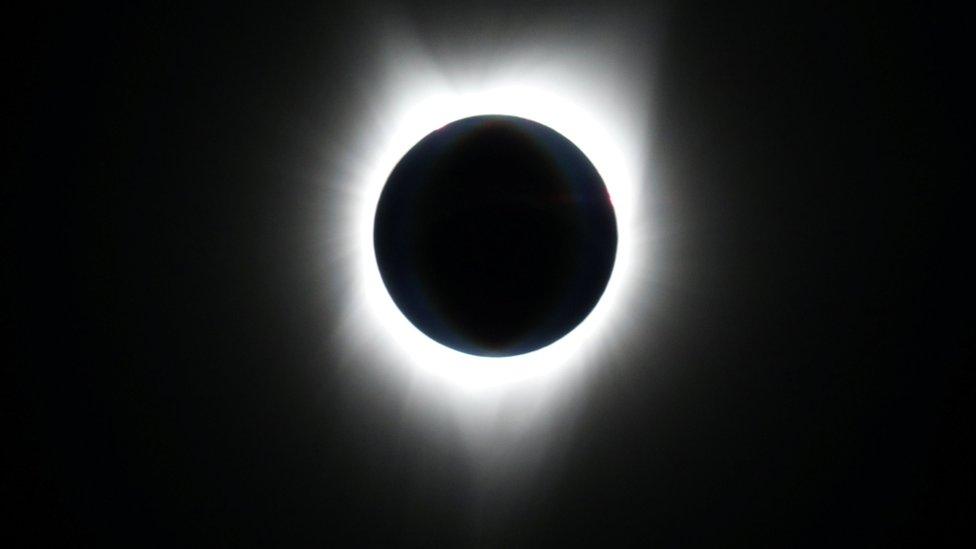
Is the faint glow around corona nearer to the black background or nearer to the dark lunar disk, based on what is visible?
the black background

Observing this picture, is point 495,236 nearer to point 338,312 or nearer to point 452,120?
point 452,120

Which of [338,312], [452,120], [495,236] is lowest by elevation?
[495,236]

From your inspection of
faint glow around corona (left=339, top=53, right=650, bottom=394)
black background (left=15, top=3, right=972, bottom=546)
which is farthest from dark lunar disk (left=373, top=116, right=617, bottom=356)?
black background (left=15, top=3, right=972, bottom=546)

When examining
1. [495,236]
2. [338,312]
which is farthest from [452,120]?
[338,312]

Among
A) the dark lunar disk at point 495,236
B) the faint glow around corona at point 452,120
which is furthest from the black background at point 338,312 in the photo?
the dark lunar disk at point 495,236

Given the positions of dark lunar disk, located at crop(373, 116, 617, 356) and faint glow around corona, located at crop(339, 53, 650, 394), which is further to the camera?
faint glow around corona, located at crop(339, 53, 650, 394)

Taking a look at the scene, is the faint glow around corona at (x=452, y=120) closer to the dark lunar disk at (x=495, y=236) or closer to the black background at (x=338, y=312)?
the black background at (x=338, y=312)

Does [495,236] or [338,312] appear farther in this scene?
[338,312]
